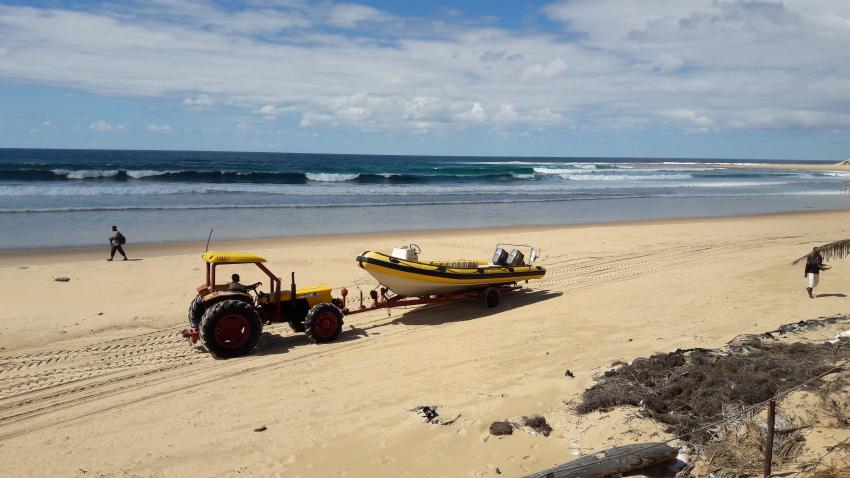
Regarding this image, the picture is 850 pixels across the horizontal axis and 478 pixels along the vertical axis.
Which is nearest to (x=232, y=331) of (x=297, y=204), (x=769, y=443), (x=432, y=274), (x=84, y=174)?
→ (x=432, y=274)

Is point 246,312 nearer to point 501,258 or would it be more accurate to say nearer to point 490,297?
point 490,297

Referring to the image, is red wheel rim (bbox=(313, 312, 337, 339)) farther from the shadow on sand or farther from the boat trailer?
the boat trailer

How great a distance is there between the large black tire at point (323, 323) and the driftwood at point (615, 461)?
503 cm

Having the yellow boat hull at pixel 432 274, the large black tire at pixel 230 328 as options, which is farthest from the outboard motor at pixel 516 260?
the large black tire at pixel 230 328

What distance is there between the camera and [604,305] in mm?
11031

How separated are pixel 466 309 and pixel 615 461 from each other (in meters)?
6.56

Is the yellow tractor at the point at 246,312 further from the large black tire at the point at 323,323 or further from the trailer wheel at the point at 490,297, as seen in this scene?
the trailer wheel at the point at 490,297

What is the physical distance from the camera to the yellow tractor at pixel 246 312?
8.78 m

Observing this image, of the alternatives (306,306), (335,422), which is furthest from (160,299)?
(335,422)

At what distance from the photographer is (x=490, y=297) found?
457 inches

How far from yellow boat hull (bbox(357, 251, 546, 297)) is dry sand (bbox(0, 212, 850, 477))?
525mm

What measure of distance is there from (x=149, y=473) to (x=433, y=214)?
23.4 meters

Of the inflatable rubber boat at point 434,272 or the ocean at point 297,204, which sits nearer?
the inflatable rubber boat at point 434,272

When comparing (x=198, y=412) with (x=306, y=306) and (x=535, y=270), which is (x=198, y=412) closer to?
(x=306, y=306)
